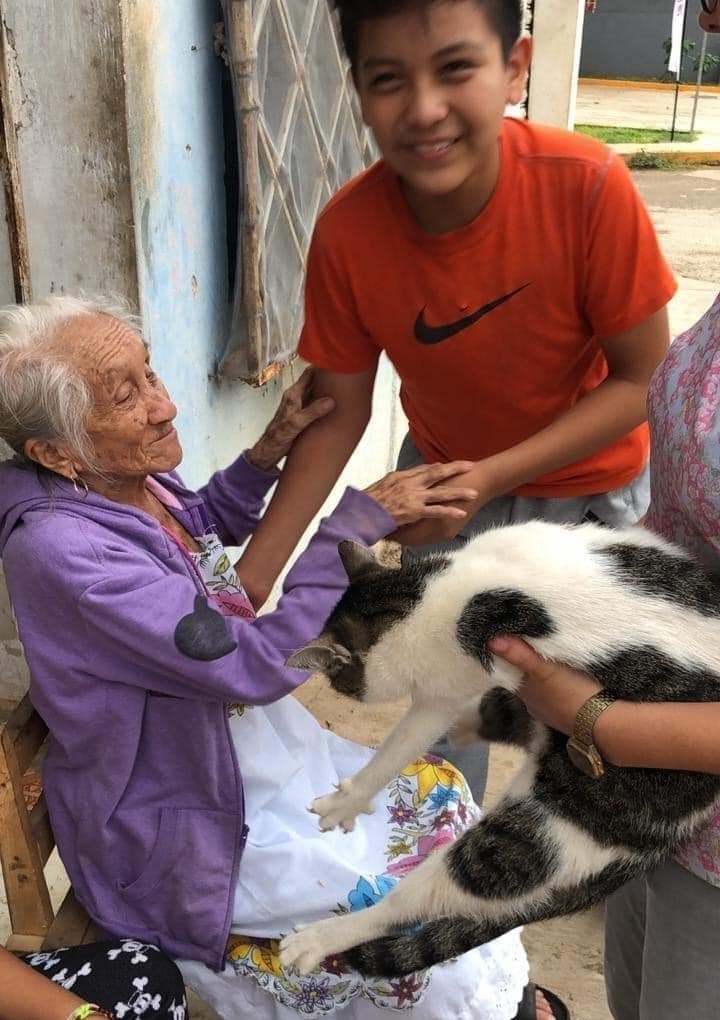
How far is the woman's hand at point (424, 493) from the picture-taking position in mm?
1864

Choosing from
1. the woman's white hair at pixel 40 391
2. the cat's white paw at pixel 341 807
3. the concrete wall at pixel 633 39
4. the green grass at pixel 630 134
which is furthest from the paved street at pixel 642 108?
the cat's white paw at pixel 341 807

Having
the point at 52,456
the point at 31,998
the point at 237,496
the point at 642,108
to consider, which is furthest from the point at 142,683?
the point at 642,108

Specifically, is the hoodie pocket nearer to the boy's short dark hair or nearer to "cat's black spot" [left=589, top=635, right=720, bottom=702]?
"cat's black spot" [left=589, top=635, right=720, bottom=702]

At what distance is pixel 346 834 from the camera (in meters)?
1.91

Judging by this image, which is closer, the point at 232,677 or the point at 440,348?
the point at 232,677

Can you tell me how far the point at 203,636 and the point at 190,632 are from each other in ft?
0.07

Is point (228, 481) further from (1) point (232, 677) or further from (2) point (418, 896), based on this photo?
(2) point (418, 896)

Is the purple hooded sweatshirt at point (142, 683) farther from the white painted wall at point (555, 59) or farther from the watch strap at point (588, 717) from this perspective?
the white painted wall at point (555, 59)

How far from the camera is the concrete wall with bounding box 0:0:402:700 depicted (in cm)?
228

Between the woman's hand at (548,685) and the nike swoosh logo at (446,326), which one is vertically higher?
the nike swoosh logo at (446,326)

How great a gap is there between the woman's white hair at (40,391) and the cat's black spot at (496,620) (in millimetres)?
723

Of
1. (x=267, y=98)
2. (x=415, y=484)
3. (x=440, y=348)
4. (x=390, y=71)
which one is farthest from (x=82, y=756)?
(x=267, y=98)

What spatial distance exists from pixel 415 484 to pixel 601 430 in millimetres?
413

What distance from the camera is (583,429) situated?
6.51 feet
